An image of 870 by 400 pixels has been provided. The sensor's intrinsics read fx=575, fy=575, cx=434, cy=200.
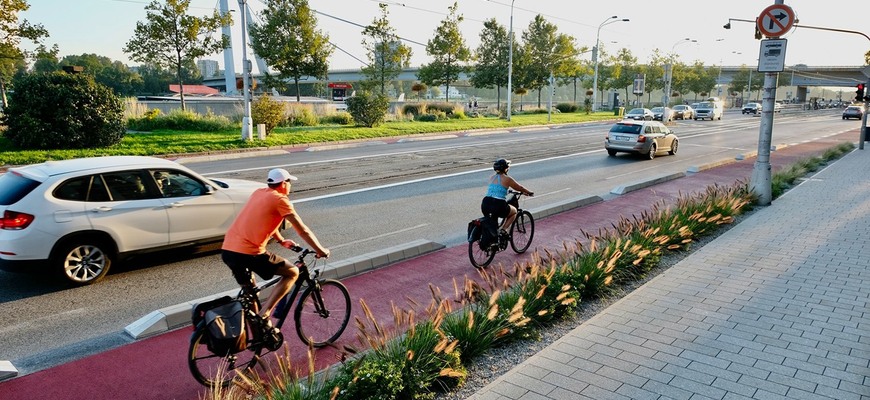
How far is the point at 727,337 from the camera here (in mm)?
5512

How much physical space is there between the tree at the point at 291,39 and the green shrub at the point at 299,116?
429 centimetres

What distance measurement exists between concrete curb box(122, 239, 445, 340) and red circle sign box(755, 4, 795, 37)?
27.4ft

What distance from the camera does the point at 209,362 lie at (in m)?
4.87

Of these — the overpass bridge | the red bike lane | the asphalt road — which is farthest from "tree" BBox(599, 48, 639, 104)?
the red bike lane

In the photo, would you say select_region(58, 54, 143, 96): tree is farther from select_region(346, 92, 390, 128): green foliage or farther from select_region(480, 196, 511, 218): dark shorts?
select_region(480, 196, 511, 218): dark shorts

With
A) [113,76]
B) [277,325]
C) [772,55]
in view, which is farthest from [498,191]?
[113,76]

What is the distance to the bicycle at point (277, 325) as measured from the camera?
4590mm

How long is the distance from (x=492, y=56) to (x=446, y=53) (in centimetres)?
691

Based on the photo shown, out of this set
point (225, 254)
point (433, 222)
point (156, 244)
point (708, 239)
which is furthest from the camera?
point (433, 222)

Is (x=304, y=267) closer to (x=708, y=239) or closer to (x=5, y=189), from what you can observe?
(x=5, y=189)

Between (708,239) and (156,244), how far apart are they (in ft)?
27.5

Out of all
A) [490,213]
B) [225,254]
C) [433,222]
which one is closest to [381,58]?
[433,222]

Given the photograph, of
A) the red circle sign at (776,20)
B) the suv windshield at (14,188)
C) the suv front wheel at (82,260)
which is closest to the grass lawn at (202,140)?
the suv windshield at (14,188)

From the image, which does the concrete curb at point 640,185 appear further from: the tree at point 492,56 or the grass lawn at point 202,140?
the tree at point 492,56
